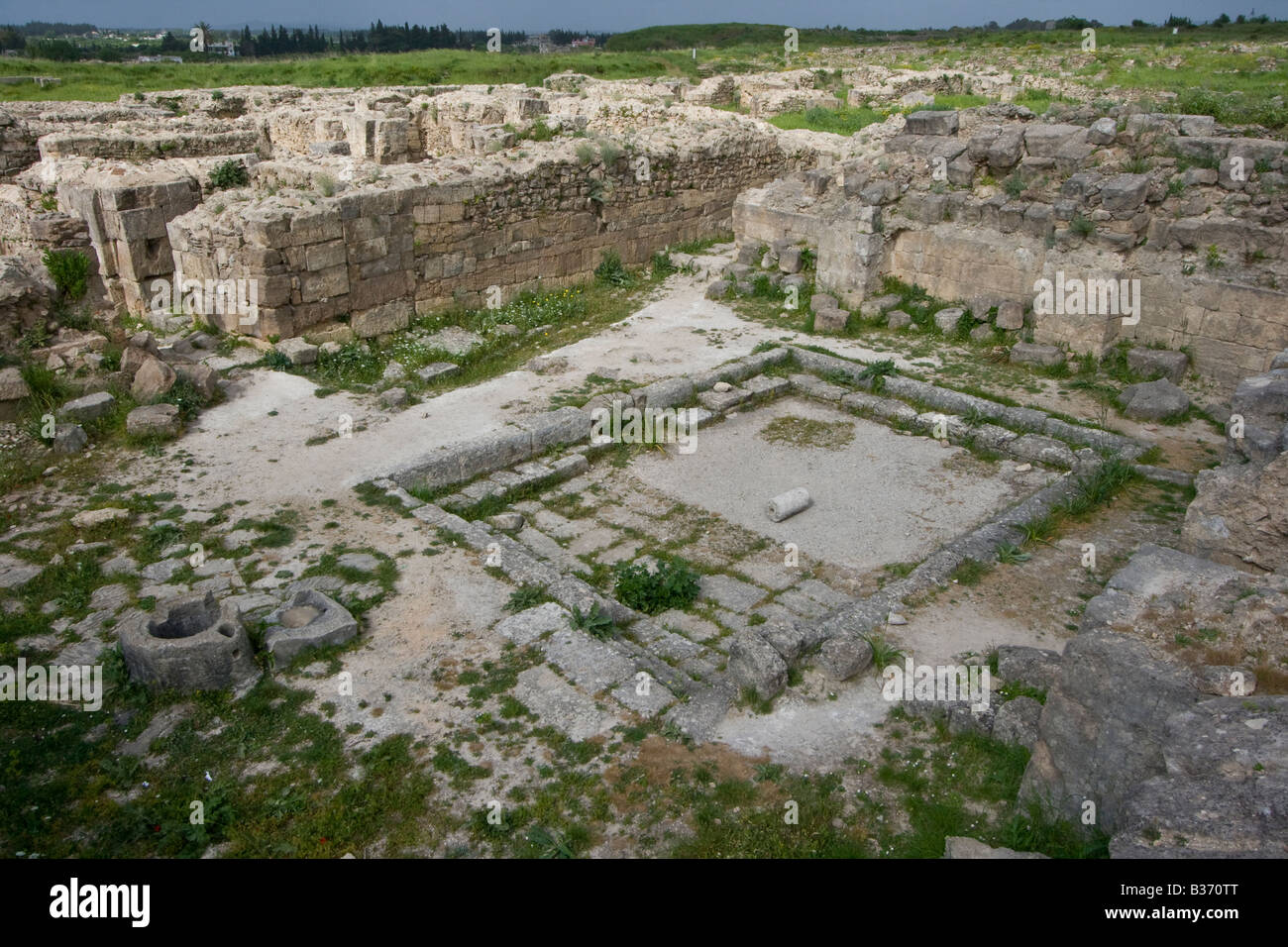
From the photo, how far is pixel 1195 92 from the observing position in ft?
54.1

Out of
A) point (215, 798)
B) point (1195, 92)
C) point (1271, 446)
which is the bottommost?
point (215, 798)

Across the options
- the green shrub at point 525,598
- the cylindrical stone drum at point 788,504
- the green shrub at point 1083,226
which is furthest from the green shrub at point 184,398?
the green shrub at point 1083,226

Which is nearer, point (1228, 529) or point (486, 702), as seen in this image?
point (486, 702)

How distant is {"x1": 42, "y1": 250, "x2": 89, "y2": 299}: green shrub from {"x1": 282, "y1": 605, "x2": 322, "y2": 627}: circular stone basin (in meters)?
7.43

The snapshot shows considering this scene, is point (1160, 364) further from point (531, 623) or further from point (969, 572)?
point (531, 623)

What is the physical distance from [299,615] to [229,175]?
10.1 metres

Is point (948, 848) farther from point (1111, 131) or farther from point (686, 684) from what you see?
Result: point (1111, 131)

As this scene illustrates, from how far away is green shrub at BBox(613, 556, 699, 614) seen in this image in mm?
8281

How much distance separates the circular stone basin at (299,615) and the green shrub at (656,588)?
102 inches

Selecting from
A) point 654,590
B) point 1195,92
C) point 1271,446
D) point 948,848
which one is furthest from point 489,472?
point 1195,92

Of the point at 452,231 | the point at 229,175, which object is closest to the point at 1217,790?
the point at 452,231

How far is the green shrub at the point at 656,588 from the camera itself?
8.28 metres

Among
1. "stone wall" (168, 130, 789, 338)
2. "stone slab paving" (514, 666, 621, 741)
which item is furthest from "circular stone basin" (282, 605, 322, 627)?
"stone wall" (168, 130, 789, 338)

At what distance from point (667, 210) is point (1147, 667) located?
593 inches
